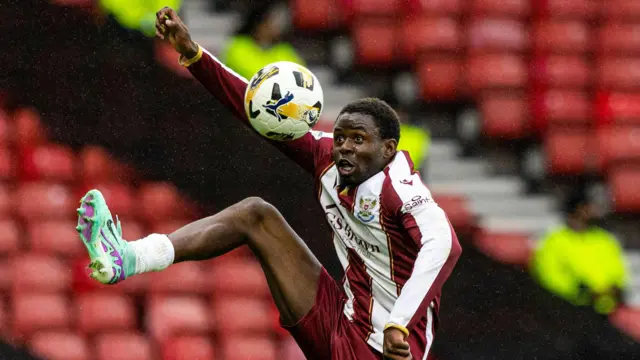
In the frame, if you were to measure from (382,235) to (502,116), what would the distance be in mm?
3086

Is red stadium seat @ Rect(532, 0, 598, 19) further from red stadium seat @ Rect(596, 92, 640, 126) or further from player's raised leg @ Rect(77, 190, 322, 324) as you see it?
player's raised leg @ Rect(77, 190, 322, 324)

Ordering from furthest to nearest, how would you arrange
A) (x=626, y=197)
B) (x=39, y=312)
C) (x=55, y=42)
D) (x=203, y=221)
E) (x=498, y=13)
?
(x=498, y=13) → (x=626, y=197) → (x=55, y=42) → (x=39, y=312) → (x=203, y=221)

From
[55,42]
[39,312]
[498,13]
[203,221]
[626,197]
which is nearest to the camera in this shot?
[203,221]

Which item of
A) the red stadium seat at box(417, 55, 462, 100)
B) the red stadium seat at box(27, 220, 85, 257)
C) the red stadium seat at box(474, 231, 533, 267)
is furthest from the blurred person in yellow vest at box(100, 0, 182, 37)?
the red stadium seat at box(474, 231, 533, 267)

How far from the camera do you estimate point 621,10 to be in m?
7.40

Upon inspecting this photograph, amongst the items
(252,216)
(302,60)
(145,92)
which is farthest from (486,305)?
(252,216)

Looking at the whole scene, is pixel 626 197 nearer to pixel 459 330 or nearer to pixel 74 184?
pixel 459 330

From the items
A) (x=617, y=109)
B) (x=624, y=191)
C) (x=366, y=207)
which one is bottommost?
(x=624, y=191)

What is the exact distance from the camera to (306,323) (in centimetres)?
408

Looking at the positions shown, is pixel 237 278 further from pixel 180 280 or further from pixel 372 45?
pixel 372 45

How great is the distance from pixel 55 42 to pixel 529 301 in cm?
302

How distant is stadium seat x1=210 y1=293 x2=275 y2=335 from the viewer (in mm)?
6016

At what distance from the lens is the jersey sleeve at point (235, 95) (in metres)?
4.10

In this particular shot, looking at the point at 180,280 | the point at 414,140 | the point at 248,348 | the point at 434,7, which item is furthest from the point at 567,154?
the point at 180,280
